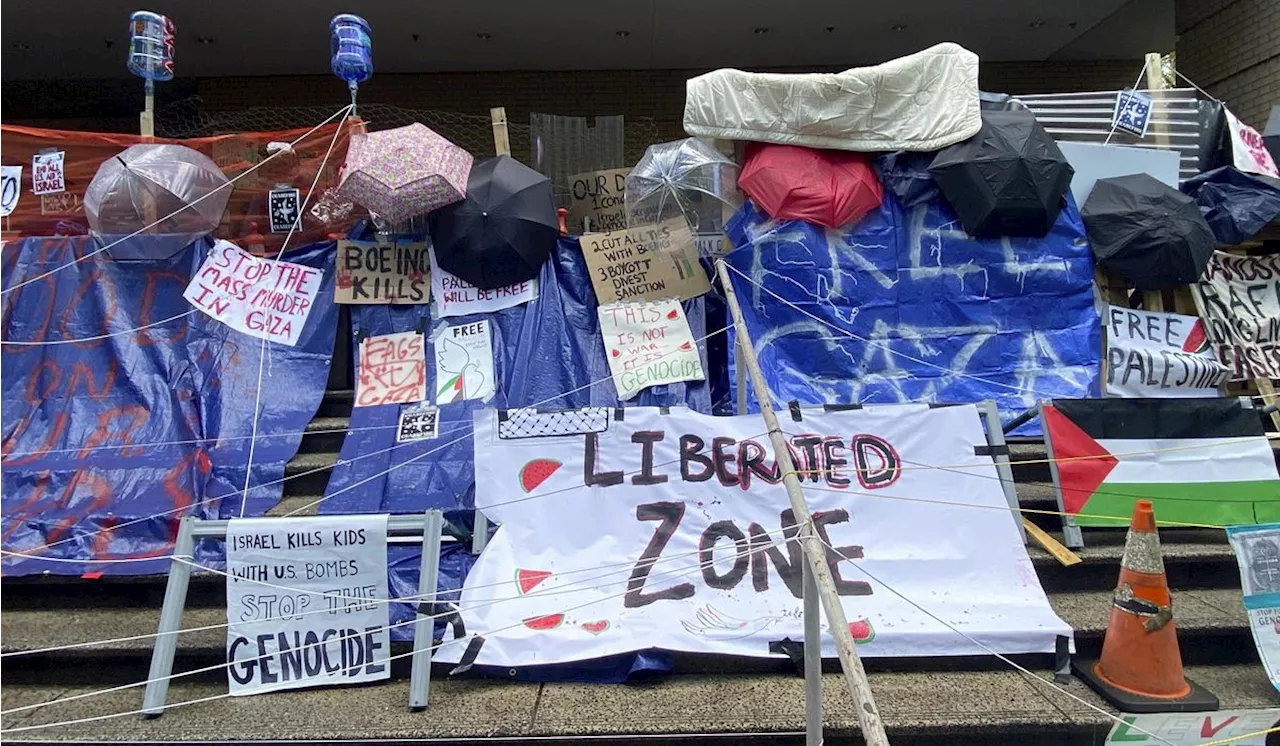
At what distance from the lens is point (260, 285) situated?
523 centimetres

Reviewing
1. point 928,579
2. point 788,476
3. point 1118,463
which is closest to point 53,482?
point 788,476

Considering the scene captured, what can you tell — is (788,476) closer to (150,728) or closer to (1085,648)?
(1085,648)

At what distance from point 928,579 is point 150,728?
3.64m

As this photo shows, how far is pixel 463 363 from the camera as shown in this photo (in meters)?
5.16

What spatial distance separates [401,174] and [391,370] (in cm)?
127

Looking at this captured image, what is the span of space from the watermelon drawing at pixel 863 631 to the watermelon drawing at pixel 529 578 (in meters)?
1.49

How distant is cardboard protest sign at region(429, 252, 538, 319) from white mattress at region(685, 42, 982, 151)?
167 centimetres

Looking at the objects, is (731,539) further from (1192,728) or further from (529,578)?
(1192,728)

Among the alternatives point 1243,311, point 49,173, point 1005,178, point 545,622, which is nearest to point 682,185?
point 1005,178

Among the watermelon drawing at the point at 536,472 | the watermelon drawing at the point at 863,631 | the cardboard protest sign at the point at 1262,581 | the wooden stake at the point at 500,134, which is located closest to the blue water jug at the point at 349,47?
the wooden stake at the point at 500,134

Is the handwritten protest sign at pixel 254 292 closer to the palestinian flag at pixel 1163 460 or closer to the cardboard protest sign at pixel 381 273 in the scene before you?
the cardboard protest sign at pixel 381 273

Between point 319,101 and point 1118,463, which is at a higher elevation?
point 319,101

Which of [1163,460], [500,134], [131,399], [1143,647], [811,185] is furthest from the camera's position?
[500,134]

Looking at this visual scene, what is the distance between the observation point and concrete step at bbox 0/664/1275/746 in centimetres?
323
